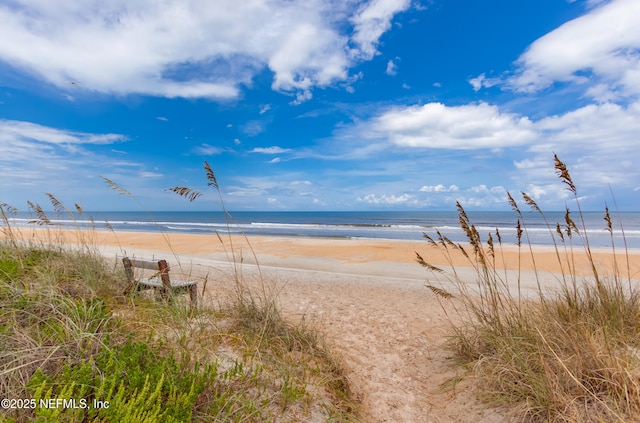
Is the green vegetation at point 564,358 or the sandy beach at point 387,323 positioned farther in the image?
the sandy beach at point 387,323

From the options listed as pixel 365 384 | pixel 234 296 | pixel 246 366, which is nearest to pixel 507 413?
pixel 365 384

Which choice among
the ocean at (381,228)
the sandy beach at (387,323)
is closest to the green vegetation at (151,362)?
the sandy beach at (387,323)

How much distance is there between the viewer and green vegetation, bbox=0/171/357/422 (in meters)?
2.18

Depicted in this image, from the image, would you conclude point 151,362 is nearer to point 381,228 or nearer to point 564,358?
point 564,358

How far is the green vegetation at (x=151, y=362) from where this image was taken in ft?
7.14

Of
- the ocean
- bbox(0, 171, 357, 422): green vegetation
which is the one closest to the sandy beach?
bbox(0, 171, 357, 422): green vegetation

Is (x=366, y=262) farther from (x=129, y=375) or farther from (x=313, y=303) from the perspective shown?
(x=129, y=375)

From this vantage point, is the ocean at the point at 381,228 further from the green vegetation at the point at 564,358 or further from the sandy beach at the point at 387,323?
the sandy beach at the point at 387,323

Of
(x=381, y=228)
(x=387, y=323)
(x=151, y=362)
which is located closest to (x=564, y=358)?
(x=387, y=323)

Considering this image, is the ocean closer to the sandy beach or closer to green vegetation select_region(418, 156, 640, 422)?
green vegetation select_region(418, 156, 640, 422)

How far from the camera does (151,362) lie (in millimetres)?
2689

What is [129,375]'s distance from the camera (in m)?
2.43

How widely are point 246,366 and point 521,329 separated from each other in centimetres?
292

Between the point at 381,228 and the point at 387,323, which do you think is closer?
the point at 387,323
